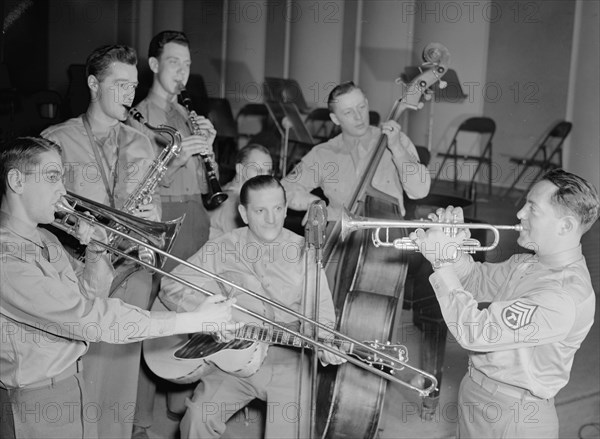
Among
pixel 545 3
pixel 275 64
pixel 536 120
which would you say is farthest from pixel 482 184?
pixel 275 64

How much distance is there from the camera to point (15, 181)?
2721 millimetres

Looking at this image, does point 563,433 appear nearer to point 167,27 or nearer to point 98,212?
point 98,212

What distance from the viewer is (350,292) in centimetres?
380

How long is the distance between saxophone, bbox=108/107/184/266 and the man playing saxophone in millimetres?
24

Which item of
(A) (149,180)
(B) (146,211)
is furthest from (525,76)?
(B) (146,211)

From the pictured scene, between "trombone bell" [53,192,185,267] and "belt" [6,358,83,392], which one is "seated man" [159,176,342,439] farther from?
"belt" [6,358,83,392]

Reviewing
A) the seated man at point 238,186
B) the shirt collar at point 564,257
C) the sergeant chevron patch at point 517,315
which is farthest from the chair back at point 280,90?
the sergeant chevron patch at point 517,315

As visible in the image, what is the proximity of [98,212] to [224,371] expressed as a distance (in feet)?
2.94

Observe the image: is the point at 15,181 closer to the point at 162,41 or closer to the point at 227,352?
the point at 227,352

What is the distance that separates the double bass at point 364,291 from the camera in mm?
3543

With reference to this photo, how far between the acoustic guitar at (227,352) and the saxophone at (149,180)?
0.39 meters

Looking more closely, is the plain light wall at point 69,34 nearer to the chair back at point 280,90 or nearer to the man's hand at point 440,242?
the chair back at point 280,90

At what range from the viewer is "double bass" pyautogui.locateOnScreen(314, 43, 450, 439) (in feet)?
11.6

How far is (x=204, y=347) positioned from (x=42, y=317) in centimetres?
85
